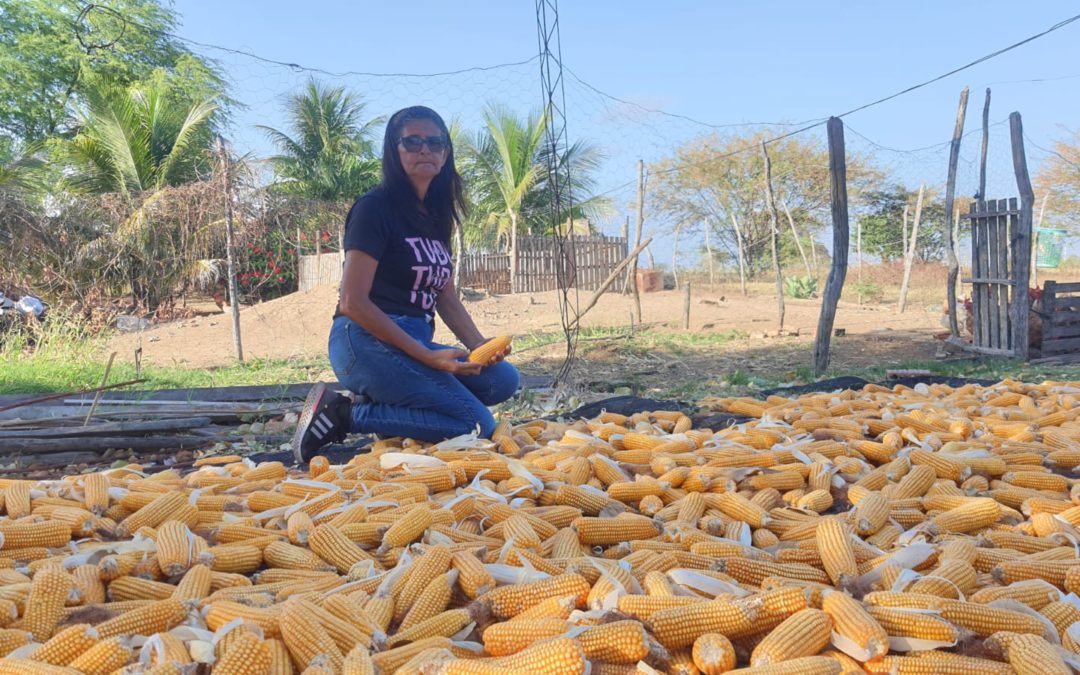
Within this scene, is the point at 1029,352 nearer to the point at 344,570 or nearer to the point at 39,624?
the point at 344,570

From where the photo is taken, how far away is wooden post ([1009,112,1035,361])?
8445mm

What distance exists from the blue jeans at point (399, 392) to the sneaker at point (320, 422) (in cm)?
7

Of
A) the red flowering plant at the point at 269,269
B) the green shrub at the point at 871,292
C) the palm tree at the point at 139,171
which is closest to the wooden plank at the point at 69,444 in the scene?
the palm tree at the point at 139,171

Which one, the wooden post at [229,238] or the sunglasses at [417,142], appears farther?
the wooden post at [229,238]

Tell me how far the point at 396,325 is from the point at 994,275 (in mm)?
7820

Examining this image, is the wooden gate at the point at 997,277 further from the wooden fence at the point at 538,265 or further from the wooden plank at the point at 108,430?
the wooden fence at the point at 538,265

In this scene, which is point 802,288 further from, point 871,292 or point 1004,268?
point 1004,268

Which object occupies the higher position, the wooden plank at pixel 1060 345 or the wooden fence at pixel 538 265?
→ the wooden fence at pixel 538 265

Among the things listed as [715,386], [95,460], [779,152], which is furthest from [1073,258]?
[95,460]

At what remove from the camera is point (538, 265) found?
20156 mm

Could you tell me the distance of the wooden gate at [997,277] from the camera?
8.53 meters

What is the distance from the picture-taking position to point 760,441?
329cm

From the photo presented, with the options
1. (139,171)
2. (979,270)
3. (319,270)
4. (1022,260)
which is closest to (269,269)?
(319,270)

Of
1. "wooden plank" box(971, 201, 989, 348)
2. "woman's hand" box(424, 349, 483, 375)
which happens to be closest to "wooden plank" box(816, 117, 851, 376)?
"wooden plank" box(971, 201, 989, 348)
